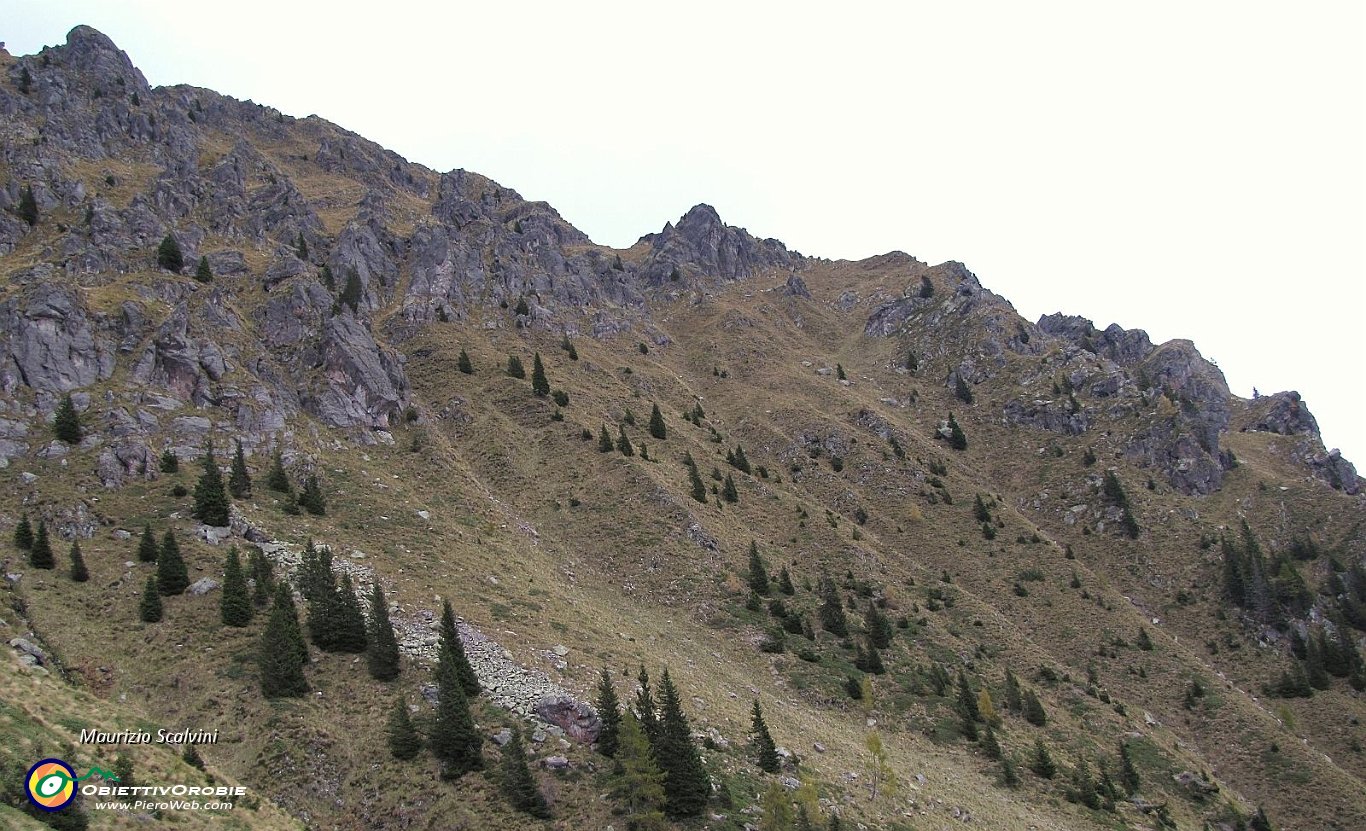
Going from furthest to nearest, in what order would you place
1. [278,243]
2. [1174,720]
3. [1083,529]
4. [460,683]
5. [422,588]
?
1. [278,243]
2. [1083,529]
3. [1174,720]
4. [422,588]
5. [460,683]

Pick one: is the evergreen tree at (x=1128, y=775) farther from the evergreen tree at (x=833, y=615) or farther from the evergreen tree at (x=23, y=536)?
the evergreen tree at (x=23, y=536)

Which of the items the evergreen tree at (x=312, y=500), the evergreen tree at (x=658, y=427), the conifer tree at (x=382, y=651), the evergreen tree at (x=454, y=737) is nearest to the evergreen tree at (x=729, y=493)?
the evergreen tree at (x=658, y=427)

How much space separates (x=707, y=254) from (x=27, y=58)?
143m

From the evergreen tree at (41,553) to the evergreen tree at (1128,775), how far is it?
72642 millimetres

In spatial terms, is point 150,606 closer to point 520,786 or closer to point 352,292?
point 520,786

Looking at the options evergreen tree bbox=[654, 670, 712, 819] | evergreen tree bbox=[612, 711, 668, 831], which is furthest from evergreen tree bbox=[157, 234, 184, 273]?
evergreen tree bbox=[654, 670, 712, 819]

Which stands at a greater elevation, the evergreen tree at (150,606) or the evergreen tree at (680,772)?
the evergreen tree at (680,772)

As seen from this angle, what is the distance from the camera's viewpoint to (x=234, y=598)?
131 ft

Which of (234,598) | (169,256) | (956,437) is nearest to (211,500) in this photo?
(234,598)

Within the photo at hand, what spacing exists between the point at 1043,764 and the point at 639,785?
3403 centimetres

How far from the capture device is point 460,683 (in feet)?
123

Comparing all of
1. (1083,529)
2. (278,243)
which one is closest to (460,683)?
(1083,529)

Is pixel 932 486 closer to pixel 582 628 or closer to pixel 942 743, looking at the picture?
pixel 942 743

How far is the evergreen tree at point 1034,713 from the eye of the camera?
56094 millimetres
